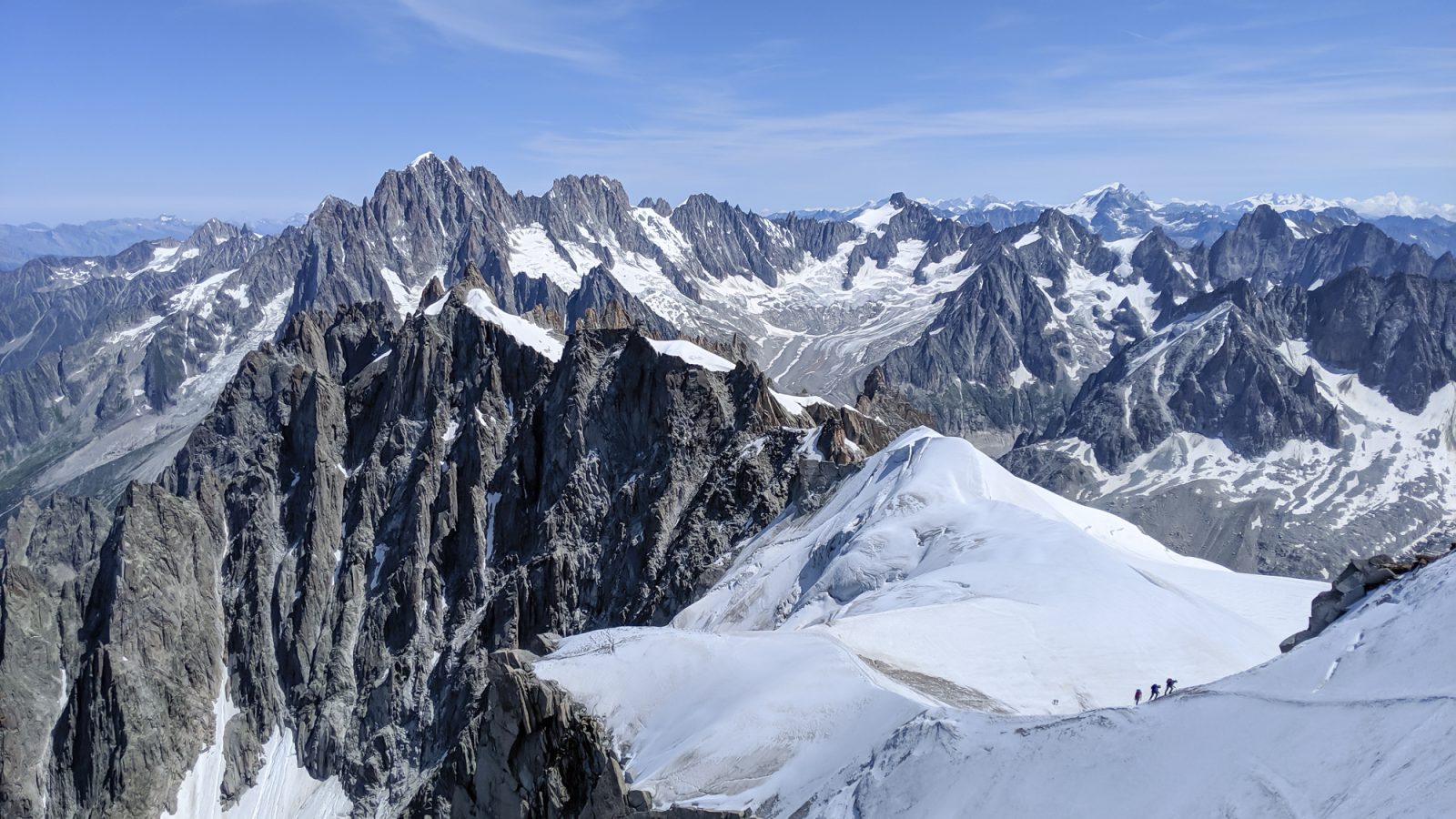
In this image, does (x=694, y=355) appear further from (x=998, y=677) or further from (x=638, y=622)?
(x=998, y=677)

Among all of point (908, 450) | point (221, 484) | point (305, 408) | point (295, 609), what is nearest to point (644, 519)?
point (908, 450)

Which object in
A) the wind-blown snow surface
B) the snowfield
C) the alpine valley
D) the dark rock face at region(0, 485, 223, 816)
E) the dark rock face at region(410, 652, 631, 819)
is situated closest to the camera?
the snowfield

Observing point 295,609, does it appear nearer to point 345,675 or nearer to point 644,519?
point 345,675

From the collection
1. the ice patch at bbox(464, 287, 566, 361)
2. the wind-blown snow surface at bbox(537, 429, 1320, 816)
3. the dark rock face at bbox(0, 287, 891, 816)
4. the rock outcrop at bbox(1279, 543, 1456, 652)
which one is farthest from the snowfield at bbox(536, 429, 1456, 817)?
the ice patch at bbox(464, 287, 566, 361)

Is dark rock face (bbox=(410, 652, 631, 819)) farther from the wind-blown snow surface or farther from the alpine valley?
the wind-blown snow surface

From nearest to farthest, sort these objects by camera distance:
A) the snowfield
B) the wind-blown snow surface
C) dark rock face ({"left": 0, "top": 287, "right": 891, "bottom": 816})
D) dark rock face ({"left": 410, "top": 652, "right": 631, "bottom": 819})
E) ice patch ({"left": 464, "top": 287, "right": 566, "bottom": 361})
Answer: the snowfield → the wind-blown snow surface → dark rock face ({"left": 410, "top": 652, "right": 631, "bottom": 819}) → dark rock face ({"left": 0, "top": 287, "right": 891, "bottom": 816}) → ice patch ({"left": 464, "top": 287, "right": 566, "bottom": 361})

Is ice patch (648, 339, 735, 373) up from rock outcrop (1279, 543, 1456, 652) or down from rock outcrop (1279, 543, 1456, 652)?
up
